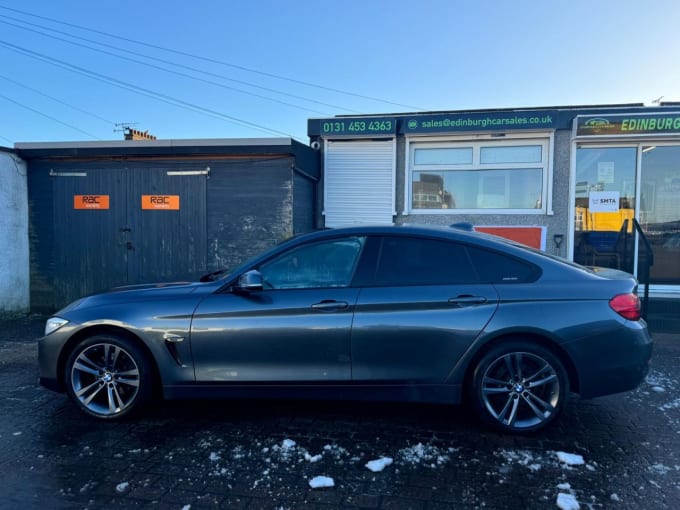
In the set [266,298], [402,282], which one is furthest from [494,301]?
[266,298]

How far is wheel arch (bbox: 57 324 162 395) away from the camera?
3824 millimetres

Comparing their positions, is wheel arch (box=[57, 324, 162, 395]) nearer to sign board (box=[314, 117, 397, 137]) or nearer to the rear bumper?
the rear bumper

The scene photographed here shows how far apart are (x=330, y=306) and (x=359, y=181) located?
239 inches

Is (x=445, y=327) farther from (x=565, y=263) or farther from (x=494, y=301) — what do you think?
(x=565, y=263)

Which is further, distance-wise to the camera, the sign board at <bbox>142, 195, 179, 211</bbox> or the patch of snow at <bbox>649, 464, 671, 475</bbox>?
the sign board at <bbox>142, 195, 179, 211</bbox>

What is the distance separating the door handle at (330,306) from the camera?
3629 millimetres

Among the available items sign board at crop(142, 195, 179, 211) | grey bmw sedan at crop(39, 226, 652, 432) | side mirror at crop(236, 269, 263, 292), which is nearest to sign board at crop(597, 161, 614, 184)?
grey bmw sedan at crop(39, 226, 652, 432)

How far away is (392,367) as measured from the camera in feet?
11.8

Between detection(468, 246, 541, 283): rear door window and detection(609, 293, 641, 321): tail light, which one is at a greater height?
detection(468, 246, 541, 283): rear door window

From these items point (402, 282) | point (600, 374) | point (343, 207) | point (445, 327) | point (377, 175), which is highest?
point (377, 175)

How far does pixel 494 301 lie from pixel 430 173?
598 centimetres

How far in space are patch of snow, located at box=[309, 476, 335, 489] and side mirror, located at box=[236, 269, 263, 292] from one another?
1.41 m

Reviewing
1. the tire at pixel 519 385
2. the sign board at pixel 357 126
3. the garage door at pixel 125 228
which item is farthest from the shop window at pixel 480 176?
the tire at pixel 519 385

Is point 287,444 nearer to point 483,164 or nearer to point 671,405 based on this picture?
point 671,405
